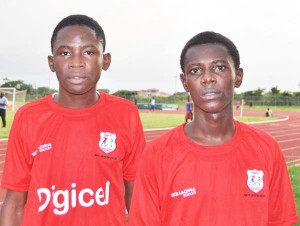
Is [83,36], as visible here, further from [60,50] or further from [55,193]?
[55,193]

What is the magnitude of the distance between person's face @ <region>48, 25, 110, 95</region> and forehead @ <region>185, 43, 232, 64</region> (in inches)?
20.4

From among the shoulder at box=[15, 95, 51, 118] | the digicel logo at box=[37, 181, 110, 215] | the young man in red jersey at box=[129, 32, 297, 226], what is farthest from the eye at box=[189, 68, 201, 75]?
the shoulder at box=[15, 95, 51, 118]

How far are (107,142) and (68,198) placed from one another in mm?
350

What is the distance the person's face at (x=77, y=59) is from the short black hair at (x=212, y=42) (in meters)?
0.47

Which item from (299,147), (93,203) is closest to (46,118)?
(93,203)

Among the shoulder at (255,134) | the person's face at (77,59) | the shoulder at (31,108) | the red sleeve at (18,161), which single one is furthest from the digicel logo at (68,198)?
the shoulder at (255,134)

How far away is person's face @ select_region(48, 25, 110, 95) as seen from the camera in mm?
2361

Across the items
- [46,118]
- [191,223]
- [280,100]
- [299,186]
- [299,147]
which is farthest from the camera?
[280,100]

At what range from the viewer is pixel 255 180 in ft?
6.75

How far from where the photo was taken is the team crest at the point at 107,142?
2420 millimetres

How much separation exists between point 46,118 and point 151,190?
76 centimetres

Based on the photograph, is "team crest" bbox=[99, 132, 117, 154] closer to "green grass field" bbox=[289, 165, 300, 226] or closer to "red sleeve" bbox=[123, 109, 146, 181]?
"red sleeve" bbox=[123, 109, 146, 181]

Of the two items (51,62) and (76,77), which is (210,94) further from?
(51,62)

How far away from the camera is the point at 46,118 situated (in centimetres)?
246
